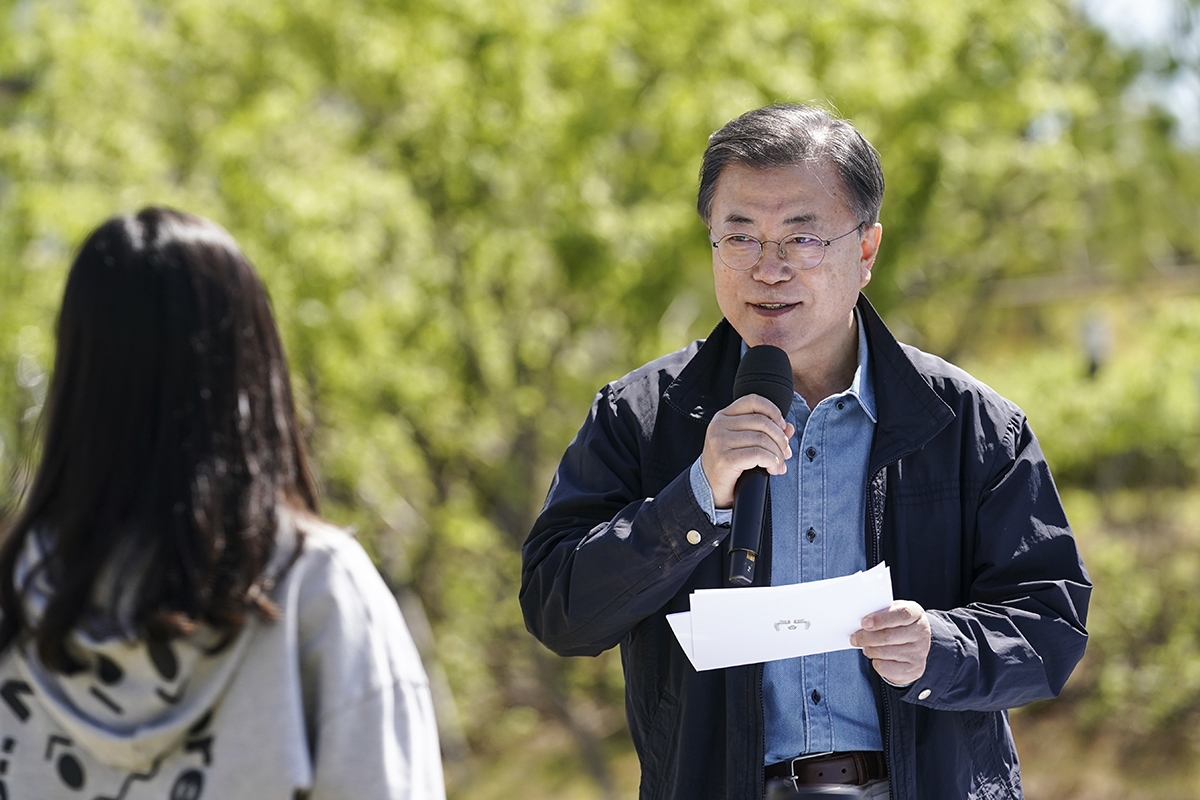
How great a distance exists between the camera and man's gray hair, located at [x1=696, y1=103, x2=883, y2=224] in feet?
8.33

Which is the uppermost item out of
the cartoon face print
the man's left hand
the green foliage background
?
the green foliage background

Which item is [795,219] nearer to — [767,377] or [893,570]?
[767,377]

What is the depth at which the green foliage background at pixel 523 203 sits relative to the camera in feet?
24.8

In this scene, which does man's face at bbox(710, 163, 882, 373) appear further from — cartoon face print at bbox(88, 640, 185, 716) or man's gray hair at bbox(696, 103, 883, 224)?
cartoon face print at bbox(88, 640, 185, 716)

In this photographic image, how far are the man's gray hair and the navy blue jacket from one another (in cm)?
30

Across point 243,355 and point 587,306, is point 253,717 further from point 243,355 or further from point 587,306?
point 587,306

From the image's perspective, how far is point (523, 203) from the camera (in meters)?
8.09

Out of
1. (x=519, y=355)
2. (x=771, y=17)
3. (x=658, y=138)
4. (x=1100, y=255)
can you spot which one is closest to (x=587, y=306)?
(x=519, y=355)

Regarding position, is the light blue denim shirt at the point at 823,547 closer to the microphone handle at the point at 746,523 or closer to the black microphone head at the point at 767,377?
the black microphone head at the point at 767,377

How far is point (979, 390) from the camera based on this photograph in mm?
2586

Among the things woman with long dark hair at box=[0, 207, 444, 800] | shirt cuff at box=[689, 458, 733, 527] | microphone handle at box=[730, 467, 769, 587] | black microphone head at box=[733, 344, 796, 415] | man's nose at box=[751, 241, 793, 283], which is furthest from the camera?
man's nose at box=[751, 241, 793, 283]

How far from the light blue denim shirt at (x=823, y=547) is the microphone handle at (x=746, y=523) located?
1.01ft

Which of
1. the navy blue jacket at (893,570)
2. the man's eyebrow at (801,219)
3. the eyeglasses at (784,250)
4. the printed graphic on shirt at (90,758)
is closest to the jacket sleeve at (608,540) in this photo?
the navy blue jacket at (893,570)

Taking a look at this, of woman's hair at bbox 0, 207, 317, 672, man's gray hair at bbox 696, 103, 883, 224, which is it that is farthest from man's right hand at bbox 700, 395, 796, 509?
woman's hair at bbox 0, 207, 317, 672
